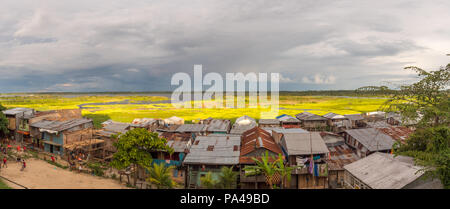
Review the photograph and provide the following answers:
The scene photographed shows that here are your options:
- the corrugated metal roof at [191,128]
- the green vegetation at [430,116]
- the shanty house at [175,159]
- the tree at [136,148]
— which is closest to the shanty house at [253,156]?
the shanty house at [175,159]

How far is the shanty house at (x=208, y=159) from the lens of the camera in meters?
20.3

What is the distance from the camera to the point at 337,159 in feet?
77.0

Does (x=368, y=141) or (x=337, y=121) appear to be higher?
(x=337, y=121)

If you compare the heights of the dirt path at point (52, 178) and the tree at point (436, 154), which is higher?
the tree at point (436, 154)

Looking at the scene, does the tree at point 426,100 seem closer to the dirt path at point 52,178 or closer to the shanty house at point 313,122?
the dirt path at point 52,178

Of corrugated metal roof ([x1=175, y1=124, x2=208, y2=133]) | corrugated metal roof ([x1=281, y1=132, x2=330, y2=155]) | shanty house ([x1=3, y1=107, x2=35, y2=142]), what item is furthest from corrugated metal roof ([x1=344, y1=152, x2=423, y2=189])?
shanty house ([x1=3, y1=107, x2=35, y2=142])

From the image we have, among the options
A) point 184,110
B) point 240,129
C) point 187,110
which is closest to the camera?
point 240,129

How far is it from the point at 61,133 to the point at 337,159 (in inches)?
1315

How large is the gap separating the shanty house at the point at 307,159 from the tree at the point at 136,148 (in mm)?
11924

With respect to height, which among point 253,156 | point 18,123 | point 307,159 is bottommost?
point 307,159

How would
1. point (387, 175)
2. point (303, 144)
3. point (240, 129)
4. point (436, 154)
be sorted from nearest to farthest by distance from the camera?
point (436, 154), point (387, 175), point (303, 144), point (240, 129)

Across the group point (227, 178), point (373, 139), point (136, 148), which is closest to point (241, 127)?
point (373, 139)

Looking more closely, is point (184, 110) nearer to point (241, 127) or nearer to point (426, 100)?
point (241, 127)
